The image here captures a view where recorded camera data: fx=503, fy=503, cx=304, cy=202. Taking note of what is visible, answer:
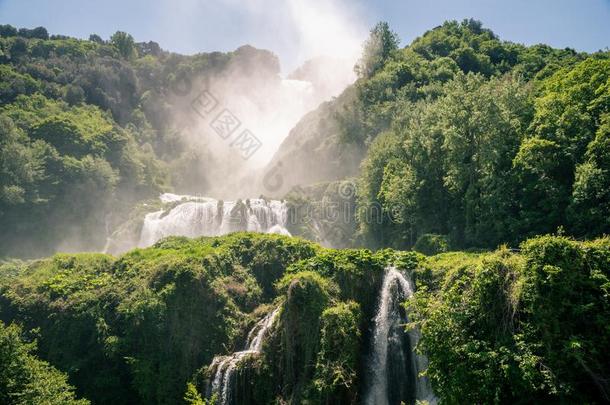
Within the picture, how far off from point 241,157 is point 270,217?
52.4 meters

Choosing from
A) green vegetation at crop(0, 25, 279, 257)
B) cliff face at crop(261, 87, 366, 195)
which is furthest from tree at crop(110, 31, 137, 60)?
cliff face at crop(261, 87, 366, 195)

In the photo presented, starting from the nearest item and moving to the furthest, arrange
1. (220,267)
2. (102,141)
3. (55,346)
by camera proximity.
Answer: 1. (55,346)
2. (220,267)
3. (102,141)

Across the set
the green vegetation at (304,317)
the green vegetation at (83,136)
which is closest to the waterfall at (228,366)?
the green vegetation at (304,317)

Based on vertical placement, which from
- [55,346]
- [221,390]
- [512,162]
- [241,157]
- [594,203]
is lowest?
[221,390]

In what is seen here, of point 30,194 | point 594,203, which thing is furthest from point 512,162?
point 30,194

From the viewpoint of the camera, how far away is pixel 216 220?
161 feet

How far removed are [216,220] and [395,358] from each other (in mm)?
32174

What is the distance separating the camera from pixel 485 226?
2745 centimetres

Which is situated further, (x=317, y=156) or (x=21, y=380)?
(x=317, y=156)

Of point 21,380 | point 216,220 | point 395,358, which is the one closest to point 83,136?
point 216,220

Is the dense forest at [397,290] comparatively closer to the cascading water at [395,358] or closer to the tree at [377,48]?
the cascading water at [395,358]

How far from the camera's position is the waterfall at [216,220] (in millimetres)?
47844

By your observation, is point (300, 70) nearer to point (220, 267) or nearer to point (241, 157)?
point (241, 157)

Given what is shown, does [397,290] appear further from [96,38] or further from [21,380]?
[96,38]
